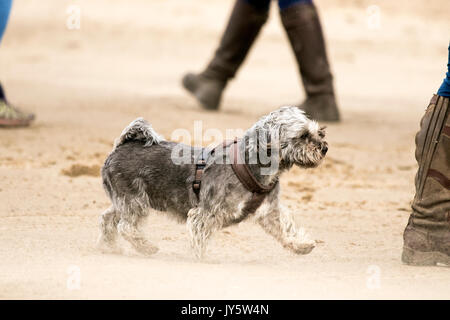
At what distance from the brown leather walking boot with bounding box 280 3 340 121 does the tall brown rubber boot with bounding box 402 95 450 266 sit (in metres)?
4.82

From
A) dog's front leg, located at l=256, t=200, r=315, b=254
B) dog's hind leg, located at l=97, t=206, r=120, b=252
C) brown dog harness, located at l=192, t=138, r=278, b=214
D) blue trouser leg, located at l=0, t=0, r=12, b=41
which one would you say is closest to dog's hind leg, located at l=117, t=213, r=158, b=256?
dog's hind leg, located at l=97, t=206, r=120, b=252

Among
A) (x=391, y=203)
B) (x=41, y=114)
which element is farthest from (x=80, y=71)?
(x=391, y=203)

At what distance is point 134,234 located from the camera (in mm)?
6086

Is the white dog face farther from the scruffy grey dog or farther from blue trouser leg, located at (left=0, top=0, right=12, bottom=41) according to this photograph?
blue trouser leg, located at (left=0, top=0, right=12, bottom=41)

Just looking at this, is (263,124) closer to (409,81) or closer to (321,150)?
(321,150)

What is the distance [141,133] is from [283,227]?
1.11 meters

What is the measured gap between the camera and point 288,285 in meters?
5.25

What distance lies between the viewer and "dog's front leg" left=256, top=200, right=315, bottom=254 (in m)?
5.95

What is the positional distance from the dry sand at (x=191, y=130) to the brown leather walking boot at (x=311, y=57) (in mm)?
458

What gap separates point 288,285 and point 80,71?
1159cm

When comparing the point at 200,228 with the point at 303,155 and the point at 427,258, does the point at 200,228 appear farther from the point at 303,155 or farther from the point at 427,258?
the point at 427,258

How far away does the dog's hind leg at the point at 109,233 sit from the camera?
621 centimetres

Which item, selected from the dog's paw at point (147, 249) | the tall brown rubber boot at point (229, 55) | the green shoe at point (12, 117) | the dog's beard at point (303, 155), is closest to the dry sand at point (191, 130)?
the dog's paw at point (147, 249)

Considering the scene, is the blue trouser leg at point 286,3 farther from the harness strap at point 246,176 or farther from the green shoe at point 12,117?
the harness strap at point 246,176
